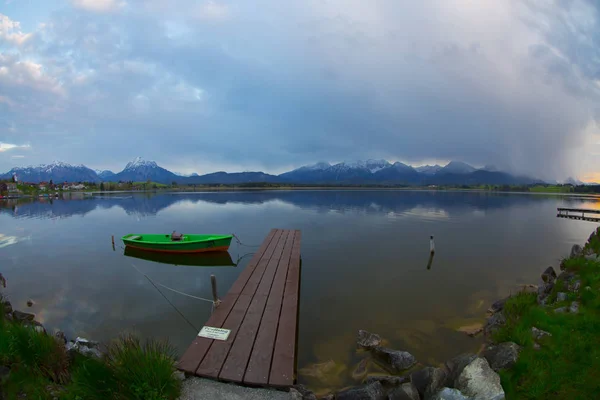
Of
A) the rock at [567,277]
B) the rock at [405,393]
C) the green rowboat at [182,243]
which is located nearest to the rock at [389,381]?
the rock at [405,393]

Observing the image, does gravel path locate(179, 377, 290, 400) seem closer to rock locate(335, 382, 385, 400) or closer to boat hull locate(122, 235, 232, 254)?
rock locate(335, 382, 385, 400)

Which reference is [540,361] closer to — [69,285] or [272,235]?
[272,235]

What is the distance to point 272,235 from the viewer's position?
71.8ft

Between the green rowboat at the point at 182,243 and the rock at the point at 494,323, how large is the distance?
16.1 metres

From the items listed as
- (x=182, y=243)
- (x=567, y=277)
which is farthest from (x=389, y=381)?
(x=182, y=243)

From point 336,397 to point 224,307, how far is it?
457cm

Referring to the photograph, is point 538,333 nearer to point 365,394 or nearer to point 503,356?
point 503,356

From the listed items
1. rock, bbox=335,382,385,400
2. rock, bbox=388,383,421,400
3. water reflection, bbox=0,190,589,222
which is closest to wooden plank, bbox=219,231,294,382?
rock, bbox=335,382,385,400

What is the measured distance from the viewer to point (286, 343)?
23.2 feet

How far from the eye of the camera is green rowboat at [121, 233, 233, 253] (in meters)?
19.8

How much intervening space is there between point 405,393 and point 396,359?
2.57 meters

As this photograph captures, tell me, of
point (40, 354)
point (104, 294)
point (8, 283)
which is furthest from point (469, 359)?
point (8, 283)

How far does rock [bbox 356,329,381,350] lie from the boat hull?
43.8ft

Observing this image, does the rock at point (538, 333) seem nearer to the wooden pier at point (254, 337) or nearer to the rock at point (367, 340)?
the rock at point (367, 340)
